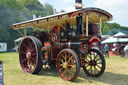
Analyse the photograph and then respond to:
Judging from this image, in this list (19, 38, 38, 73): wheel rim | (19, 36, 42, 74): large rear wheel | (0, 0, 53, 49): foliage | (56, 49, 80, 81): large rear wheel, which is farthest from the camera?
(0, 0, 53, 49): foliage

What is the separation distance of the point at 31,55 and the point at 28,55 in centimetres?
12

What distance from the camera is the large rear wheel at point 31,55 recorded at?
5900 millimetres

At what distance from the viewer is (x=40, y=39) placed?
22.1ft

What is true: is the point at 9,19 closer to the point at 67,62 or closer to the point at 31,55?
the point at 31,55

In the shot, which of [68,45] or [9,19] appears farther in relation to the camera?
[9,19]

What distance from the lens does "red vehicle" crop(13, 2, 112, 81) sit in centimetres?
508

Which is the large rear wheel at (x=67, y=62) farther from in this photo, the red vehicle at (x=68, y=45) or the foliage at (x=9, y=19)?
the foliage at (x=9, y=19)

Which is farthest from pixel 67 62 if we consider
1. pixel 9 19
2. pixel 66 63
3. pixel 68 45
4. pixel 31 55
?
pixel 9 19

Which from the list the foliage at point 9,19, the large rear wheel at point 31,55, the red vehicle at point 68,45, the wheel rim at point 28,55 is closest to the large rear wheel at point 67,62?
the red vehicle at point 68,45

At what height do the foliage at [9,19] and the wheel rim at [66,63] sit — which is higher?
the foliage at [9,19]

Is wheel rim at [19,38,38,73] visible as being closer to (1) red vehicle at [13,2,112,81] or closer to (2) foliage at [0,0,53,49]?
(1) red vehicle at [13,2,112,81]

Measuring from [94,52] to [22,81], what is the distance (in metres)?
2.81

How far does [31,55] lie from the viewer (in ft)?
21.0

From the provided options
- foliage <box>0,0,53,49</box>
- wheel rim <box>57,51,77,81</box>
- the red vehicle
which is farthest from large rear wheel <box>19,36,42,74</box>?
foliage <box>0,0,53,49</box>
